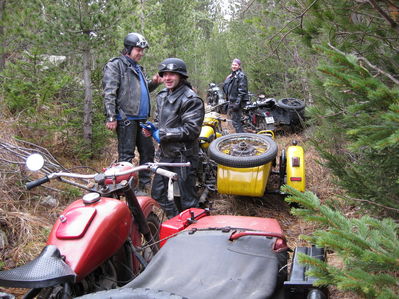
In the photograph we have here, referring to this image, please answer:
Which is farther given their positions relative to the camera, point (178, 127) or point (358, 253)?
point (178, 127)

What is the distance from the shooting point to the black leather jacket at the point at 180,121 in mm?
3799

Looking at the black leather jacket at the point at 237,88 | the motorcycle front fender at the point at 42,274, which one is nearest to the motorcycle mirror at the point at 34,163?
the motorcycle front fender at the point at 42,274

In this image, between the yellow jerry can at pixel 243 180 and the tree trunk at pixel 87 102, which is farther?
the tree trunk at pixel 87 102

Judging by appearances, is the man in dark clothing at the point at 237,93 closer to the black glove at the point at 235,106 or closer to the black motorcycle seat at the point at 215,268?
the black glove at the point at 235,106

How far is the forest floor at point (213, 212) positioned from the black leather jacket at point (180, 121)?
118cm

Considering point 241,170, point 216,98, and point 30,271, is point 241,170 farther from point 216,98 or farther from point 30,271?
point 216,98

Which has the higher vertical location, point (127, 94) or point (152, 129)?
point (127, 94)

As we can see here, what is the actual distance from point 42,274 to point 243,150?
3150 mm

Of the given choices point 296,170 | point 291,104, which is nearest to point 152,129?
point 296,170

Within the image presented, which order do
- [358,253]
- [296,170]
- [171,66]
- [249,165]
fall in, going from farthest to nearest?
1. [296,170]
2. [249,165]
3. [171,66]
4. [358,253]

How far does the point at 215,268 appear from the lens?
1643 mm

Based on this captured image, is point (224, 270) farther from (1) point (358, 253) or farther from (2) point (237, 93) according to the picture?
(2) point (237, 93)

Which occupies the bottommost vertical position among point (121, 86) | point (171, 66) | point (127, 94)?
point (127, 94)

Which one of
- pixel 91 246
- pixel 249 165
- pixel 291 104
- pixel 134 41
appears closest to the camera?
pixel 91 246
